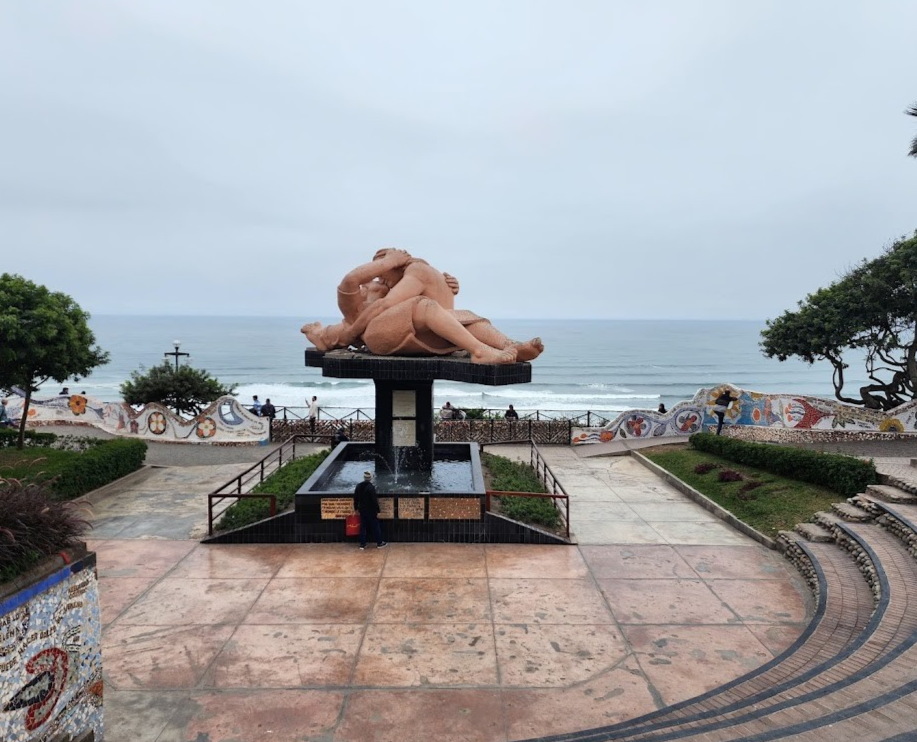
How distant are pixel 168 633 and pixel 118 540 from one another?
426 centimetres

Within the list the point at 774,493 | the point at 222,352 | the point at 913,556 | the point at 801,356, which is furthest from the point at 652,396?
the point at 222,352

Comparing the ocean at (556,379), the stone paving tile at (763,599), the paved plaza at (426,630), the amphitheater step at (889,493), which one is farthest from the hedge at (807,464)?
the ocean at (556,379)

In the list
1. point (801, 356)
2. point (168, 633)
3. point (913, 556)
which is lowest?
point (168, 633)

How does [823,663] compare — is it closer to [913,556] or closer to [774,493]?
[913,556]

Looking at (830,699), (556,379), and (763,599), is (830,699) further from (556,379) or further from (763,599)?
(556,379)

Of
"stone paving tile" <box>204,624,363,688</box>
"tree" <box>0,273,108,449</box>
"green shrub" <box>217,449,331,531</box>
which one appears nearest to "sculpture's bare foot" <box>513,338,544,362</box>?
"green shrub" <box>217,449,331,531</box>

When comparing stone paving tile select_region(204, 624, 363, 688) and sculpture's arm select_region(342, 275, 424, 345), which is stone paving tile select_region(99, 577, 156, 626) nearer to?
stone paving tile select_region(204, 624, 363, 688)

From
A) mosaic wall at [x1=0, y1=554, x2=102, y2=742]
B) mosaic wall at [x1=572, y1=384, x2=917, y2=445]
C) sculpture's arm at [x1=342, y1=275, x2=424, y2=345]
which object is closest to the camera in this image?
mosaic wall at [x1=0, y1=554, x2=102, y2=742]

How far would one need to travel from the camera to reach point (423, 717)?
210 inches

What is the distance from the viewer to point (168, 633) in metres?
6.95

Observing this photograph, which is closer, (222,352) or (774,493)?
(774,493)

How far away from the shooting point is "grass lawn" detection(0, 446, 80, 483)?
39.6ft

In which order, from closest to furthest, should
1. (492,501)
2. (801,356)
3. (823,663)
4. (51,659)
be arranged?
(51,659), (823,663), (492,501), (801,356)

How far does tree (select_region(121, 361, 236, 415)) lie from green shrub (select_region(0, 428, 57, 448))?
5825 millimetres
